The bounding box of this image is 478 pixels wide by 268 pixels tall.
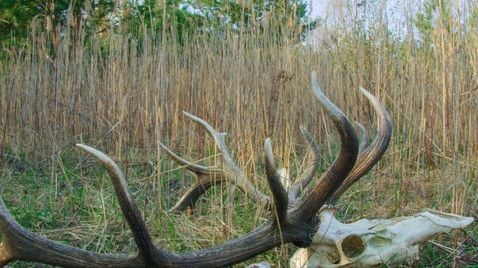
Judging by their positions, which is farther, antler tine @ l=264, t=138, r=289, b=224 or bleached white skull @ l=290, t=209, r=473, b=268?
bleached white skull @ l=290, t=209, r=473, b=268

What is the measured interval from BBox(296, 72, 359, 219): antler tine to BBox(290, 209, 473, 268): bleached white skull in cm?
8

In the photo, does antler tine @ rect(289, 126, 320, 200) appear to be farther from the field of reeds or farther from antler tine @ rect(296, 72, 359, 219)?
antler tine @ rect(296, 72, 359, 219)

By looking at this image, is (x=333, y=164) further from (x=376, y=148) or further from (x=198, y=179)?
(x=198, y=179)

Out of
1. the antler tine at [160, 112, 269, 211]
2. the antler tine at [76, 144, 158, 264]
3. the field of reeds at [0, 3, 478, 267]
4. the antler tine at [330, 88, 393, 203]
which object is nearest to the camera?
the antler tine at [76, 144, 158, 264]

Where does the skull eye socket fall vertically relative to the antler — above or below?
below

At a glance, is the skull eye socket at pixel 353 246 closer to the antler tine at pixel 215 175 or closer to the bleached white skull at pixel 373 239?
the bleached white skull at pixel 373 239

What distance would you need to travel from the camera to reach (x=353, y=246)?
1587 millimetres

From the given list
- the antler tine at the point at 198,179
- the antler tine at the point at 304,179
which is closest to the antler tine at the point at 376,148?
the antler tine at the point at 304,179

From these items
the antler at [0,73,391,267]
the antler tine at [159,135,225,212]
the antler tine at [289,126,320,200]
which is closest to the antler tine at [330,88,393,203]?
the antler at [0,73,391,267]

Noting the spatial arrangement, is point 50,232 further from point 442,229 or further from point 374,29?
point 374,29

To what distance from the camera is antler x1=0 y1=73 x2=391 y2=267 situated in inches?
49.7

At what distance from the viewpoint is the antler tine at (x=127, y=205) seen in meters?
1.21

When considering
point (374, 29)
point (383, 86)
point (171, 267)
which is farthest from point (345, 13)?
point (171, 267)

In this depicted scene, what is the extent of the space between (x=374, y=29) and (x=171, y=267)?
237 centimetres
